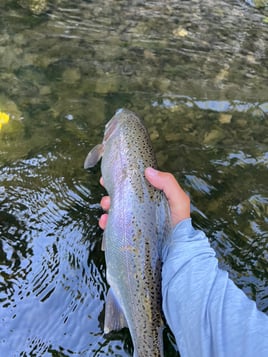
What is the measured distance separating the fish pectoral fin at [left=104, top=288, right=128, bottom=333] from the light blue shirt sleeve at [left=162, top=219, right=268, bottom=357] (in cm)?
46

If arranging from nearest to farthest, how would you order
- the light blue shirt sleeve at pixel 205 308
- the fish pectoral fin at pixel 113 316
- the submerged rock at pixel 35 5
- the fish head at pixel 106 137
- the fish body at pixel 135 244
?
the light blue shirt sleeve at pixel 205 308, the fish body at pixel 135 244, the fish pectoral fin at pixel 113 316, the fish head at pixel 106 137, the submerged rock at pixel 35 5

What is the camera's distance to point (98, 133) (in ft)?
13.1

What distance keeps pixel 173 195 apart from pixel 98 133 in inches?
57.5

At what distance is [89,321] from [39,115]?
2.03m

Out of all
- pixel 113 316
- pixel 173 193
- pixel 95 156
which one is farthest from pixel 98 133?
pixel 113 316

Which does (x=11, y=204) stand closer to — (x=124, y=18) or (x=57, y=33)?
(x=57, y=33)

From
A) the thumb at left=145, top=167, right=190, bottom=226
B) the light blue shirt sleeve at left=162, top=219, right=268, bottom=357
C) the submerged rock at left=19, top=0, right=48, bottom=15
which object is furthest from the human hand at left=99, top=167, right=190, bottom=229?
the submerged rock at left=19, top=0, right=48, bottom=15

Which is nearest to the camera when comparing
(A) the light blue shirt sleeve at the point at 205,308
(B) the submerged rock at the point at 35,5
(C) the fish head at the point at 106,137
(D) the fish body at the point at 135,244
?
(A) the light blue shirt sleeve at the point at 205,308

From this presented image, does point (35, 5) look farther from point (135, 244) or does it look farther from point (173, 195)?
point (135, 244)

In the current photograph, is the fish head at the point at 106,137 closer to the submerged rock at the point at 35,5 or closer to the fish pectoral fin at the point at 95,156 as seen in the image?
the fish pectoral fin at the point at 95,156

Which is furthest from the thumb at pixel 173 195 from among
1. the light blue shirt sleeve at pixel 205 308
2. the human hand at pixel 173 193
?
the light blue shirt sleeve at pixel 205 308

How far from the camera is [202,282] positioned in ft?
6.95

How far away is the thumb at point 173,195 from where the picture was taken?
2.71 metres

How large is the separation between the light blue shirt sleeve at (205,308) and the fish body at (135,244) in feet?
0.59
